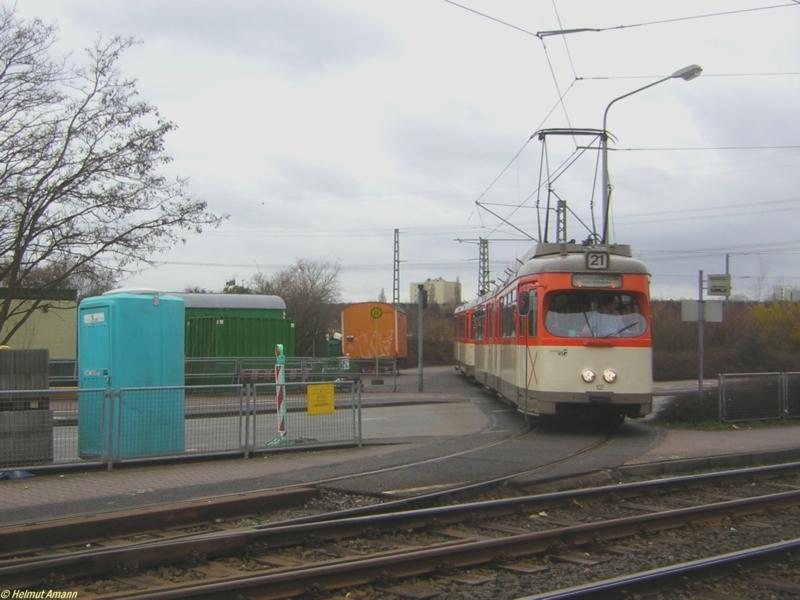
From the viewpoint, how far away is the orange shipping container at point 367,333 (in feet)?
132

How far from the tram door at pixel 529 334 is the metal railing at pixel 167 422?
3.56 metres

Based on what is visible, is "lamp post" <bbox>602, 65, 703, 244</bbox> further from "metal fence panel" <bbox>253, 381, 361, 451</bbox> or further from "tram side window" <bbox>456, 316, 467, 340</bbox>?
"tram side window" <bbox>456, 316, 467, 340</bbox>

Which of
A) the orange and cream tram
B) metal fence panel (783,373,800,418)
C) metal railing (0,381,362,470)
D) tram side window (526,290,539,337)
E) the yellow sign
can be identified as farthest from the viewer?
metal fence panel (783,373,800,418)

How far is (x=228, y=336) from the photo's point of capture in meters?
31.6

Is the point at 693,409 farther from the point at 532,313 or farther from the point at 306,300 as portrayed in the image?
the point at 306,300

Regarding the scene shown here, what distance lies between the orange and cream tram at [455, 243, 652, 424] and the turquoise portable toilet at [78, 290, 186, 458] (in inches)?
259

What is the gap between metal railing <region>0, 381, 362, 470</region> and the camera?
11.4 m

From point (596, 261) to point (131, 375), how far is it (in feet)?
27.6

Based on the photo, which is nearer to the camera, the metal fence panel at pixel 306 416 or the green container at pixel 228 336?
the metal fence panel at pixel 306 416

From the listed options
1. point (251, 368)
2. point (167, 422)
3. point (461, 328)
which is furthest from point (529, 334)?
point (461, 328)

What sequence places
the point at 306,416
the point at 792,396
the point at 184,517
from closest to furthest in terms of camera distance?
the point at 184,517, the point at 306,416, the point at 792,396

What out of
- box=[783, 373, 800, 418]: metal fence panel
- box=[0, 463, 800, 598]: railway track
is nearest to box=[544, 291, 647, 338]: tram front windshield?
box=[0, 463, 800, 598]: railway track

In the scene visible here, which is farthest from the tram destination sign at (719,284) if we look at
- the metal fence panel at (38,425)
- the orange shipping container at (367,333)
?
the orange shipping container at (367,333)

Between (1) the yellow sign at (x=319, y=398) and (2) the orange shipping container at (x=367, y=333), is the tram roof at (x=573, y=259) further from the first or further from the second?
(2) the orange shipping container at (x=367, y=333)
